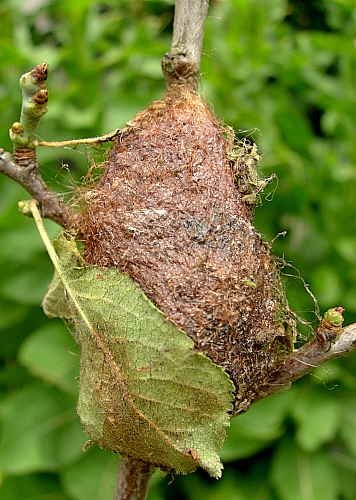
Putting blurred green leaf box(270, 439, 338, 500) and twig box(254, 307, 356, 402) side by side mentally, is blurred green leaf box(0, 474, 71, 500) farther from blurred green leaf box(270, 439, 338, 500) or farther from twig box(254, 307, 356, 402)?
twig box(254, 307, 356, 402)

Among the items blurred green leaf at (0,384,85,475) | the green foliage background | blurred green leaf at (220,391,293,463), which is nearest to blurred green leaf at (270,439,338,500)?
the green foliage background

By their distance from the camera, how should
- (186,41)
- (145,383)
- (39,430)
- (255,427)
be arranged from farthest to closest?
(39,430)
(255,427)
(186,41)
(145,383)

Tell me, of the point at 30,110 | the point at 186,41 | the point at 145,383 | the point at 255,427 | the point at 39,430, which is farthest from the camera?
the point at 39,430

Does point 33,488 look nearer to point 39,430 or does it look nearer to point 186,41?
point 39,430

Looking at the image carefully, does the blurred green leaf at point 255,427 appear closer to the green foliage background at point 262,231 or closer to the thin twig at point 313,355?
the green foliage background at point 262,231

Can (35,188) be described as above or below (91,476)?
above

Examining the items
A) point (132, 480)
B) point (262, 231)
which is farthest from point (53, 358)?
point (132, 480)

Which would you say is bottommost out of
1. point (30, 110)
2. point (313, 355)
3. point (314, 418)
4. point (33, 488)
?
point (33, 488)
